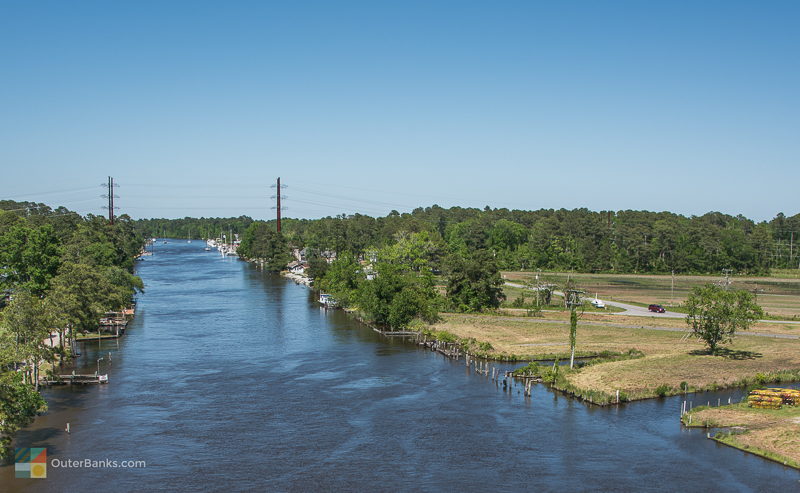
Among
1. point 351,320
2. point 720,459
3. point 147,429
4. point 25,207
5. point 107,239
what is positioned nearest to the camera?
point 720,459

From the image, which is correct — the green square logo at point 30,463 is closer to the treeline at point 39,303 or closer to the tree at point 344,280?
the treeline at point 39,303

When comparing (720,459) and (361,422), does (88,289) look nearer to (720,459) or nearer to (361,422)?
(361,422)

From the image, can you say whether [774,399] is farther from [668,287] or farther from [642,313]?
[668,287]

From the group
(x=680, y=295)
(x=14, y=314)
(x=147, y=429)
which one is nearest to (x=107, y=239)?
(x=14, y=314)

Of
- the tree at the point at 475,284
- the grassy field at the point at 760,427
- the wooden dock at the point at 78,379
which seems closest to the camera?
the grassy field at the point at 760,427

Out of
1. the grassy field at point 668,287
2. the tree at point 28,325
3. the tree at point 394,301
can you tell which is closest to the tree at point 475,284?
the tree at point 394,301

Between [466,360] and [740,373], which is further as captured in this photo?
[466,360]
